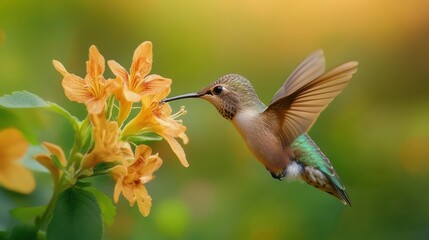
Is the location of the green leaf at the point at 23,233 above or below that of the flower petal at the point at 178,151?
below

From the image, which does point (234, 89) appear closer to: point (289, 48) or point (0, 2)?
point (0, 2)

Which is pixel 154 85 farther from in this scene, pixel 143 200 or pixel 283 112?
pixel 283 112

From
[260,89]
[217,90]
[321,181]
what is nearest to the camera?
[217,90]

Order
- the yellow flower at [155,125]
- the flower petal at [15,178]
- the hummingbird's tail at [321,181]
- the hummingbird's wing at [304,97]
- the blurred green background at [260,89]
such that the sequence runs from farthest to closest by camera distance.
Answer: the blurred green background at [260,89] → the hummingbird's tail at [321,181] → the hummingbird's wing at [304,97] → the yellow flower at [155,125] → the flower petal at [15,178]

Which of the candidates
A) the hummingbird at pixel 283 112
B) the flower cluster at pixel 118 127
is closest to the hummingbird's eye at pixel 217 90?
the hummingbird at pixel 283 112

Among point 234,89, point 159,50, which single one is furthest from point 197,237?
point 234,89

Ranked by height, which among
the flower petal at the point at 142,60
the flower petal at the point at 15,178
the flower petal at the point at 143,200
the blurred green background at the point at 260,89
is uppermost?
the flower petal at the point at 142,60

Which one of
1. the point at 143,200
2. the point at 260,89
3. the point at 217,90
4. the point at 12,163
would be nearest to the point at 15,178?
the point at 12,163

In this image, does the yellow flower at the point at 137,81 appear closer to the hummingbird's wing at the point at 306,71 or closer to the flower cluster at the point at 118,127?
the flower cluster at the point at 118,127
